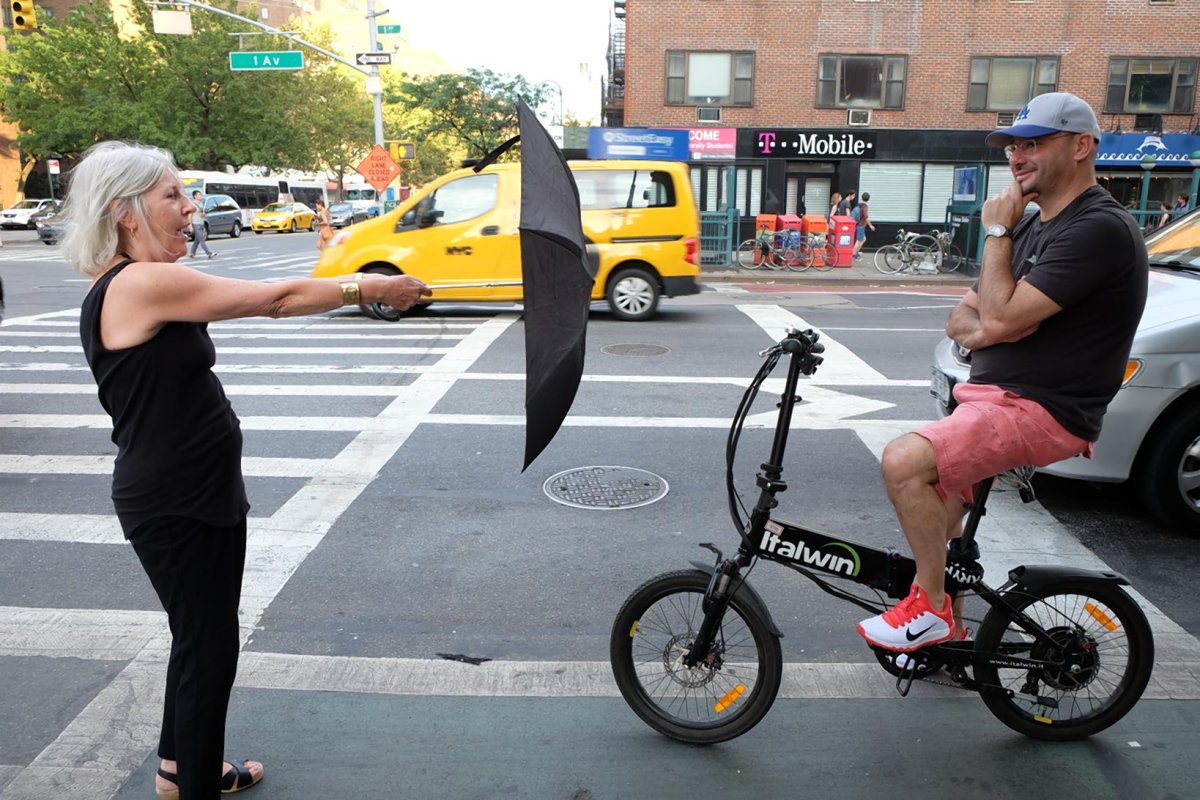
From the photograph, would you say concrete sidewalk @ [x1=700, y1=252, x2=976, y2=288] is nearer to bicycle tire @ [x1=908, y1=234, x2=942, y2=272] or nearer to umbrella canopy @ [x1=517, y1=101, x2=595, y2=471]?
bicycle tire @ [x1=908, y1=234, x2=942, y2=272]

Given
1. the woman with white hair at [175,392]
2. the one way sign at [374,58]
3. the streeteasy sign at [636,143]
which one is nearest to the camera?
the woman with white hair at [175,392]

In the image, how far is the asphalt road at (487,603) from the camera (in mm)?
3061

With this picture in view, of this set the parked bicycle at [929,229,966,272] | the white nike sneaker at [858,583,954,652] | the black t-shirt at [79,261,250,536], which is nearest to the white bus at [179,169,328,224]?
the parked bicycle at [929,229,966,272]

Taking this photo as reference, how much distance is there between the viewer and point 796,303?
15.7m

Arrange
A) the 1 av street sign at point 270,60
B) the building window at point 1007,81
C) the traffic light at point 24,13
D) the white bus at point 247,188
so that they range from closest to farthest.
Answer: the traffic light at point 24,13 < the 1 av street sign at point 270,60 < the building window at point 1007,81 < the white bus at point 247,188

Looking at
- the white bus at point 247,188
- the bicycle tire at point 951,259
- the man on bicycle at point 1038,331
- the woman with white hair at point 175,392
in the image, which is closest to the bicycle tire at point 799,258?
the bicycle tire at point 951,259

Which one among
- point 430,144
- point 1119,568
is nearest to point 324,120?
point 430,144

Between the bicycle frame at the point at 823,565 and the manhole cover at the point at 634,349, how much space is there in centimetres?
722

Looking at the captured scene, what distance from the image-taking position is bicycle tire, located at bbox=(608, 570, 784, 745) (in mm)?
3074

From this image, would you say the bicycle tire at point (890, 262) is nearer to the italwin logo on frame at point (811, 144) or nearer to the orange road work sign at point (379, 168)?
the italwin logo on frame at point (811, 144)

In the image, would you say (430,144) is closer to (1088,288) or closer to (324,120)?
(324,120)

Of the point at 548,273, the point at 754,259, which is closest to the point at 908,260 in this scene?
the point at 754,259

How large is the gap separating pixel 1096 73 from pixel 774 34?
10.1 m

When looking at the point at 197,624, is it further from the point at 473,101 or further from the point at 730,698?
the point at 473,101
